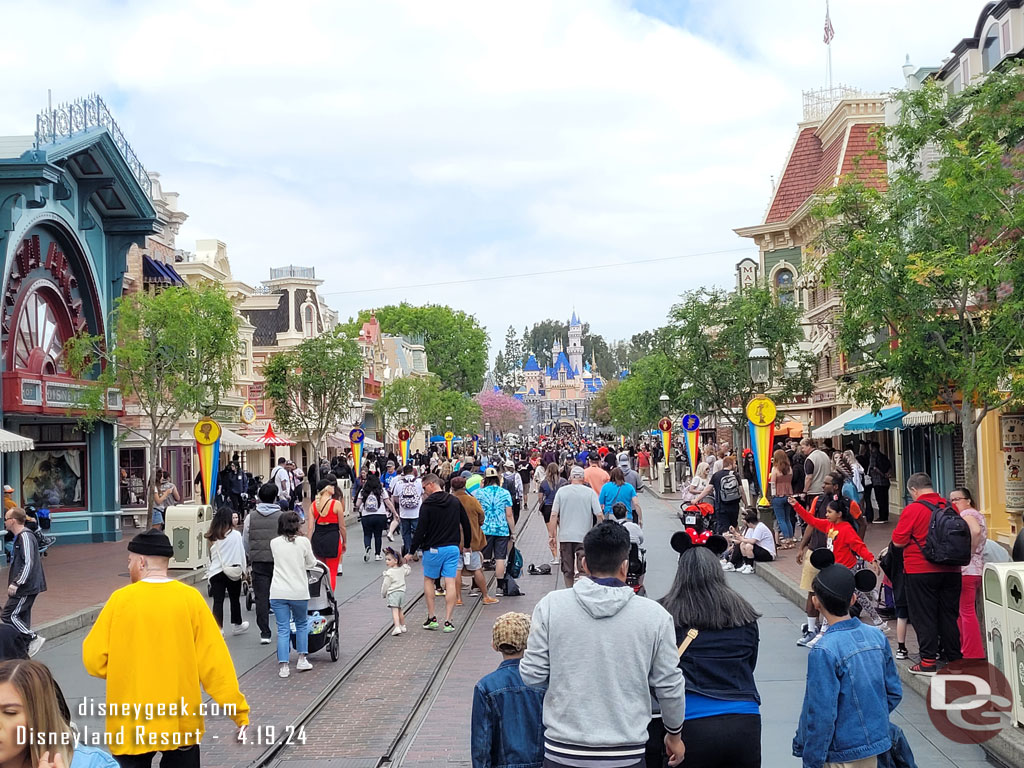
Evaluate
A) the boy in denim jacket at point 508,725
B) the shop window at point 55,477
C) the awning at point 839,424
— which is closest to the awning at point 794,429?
the awning at point 839,424

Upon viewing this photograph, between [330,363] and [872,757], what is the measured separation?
3519cm

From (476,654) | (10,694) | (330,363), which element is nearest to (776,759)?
(476,654)

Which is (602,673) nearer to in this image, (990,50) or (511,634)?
(511,634)

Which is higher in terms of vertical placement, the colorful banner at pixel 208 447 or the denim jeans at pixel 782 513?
the colorful banner at pixel 208 447

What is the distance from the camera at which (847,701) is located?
497 centimetres

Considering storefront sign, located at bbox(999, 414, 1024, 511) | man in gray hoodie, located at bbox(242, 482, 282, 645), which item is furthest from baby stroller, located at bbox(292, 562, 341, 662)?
storefront sign, located at bbox(999, 414, 1024, 511)

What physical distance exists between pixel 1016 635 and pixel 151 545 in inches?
222

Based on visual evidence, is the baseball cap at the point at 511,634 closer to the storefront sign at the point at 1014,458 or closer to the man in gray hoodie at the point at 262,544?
the man in gray hoodie at the point at 262,544

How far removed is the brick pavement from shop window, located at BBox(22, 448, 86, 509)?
1417 centimetres

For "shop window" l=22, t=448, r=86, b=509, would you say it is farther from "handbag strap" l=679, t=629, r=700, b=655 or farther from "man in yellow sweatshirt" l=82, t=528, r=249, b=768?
"handbag strap" l=679, t=629, r=700, b=655

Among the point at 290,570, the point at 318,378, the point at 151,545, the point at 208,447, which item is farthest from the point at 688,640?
the point at 318,378

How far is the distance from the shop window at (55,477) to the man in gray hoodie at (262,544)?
15177 millimetres

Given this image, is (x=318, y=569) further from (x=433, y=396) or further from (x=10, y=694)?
(x=433, y=396)

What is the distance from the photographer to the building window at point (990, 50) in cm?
2039
